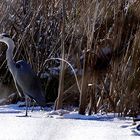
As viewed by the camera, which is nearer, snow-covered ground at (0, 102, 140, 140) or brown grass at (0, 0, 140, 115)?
snow-covered ground at (0, 102, 140, 140)

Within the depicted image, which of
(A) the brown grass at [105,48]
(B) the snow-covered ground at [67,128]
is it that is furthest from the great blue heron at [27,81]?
(B) the snow-covered ground at [67,128]

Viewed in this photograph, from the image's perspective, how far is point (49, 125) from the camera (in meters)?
4.29

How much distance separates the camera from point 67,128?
4105 millimetres

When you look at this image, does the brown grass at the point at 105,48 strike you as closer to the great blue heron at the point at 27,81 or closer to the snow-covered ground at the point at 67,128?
the snow-covered ground at the point at 67,128

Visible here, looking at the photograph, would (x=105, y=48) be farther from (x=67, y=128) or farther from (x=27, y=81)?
(x=67, y=128)

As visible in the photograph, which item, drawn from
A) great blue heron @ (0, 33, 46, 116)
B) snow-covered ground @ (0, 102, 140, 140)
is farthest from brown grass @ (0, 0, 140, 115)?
great blue heron @ (0, 33, 46, 116)

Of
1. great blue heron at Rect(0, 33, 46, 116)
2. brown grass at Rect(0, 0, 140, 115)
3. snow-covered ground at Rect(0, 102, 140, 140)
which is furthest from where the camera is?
great blue heron at Rect(0, 33, 46, 116)

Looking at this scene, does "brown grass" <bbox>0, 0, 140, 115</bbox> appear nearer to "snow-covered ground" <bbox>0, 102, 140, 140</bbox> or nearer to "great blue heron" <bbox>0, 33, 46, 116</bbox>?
"snow-covered ground" <bbox>0, 102, 140, 140</bbox>

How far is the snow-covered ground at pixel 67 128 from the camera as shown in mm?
3805

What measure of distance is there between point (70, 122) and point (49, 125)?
0.19 metres

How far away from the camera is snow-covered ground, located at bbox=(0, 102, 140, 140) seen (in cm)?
380

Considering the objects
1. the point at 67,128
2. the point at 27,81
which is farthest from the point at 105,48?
the point at 67,128

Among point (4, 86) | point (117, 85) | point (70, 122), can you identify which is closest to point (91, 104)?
point (117, 85)

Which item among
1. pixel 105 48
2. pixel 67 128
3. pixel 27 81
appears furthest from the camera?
pixel 27 81
